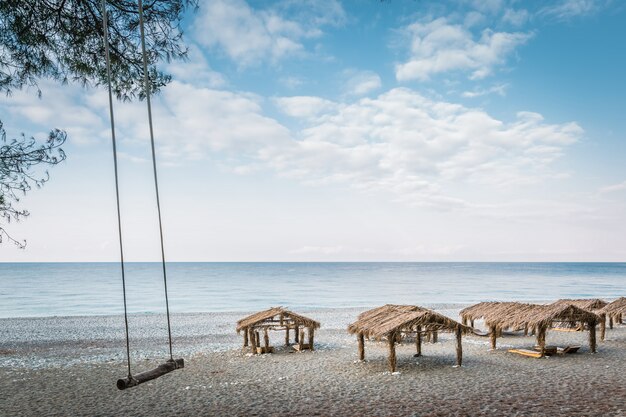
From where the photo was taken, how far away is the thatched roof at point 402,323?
12.6 m

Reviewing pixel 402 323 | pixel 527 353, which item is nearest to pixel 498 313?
pixel 527 353

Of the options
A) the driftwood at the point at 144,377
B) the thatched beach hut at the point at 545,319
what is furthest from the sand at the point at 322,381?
the driftwood at the point at 144,377

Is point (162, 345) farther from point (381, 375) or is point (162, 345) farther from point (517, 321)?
point (517, 321)

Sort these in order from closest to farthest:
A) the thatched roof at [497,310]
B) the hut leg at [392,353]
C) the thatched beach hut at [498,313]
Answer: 1. the hut leg at [392,353]
2. the thatched beach hut at [498,313]
3. the thatched roof at [497,310]

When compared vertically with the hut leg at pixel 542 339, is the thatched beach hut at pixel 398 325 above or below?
above

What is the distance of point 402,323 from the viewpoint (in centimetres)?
1248

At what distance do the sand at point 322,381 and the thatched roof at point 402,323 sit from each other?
107cm

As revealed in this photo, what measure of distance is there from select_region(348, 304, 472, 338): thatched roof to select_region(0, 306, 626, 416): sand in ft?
3.52

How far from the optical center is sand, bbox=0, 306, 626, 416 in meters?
9.05

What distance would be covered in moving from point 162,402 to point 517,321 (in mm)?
11488

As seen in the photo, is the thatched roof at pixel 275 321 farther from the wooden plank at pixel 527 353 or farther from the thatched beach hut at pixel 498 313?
the wooden plank at pixel 527 353

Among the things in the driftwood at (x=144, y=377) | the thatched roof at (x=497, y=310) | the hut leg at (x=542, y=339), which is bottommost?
the hut leg at (x=542, y=339)

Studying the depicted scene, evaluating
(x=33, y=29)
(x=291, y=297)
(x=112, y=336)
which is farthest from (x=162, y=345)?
(x=291, y=297)

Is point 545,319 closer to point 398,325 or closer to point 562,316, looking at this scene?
point 562,316
